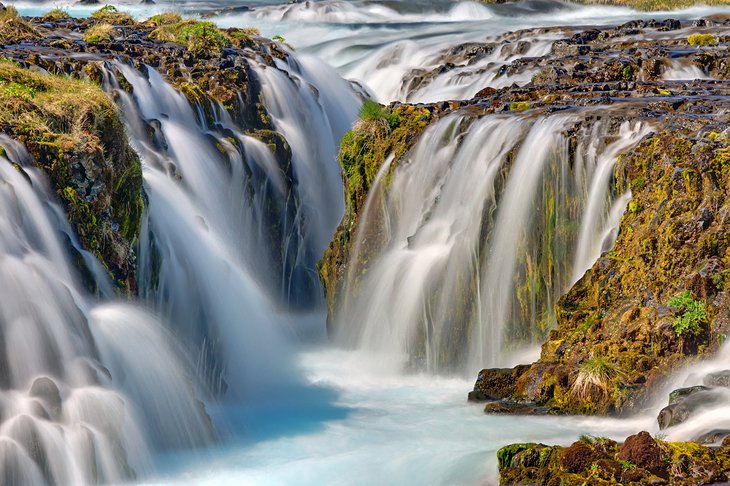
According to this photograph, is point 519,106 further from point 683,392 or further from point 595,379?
point 683,392

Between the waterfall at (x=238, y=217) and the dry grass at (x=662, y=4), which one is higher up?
the dry grass at (x=662, y=4)

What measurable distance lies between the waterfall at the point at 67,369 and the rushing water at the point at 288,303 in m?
0.03

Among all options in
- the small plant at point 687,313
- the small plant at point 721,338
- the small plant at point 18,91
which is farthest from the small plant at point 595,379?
the small plant at point 18,91

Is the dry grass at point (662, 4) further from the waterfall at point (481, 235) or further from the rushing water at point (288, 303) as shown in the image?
the waterfall at point (481, 235)

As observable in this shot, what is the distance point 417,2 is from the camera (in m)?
49.0

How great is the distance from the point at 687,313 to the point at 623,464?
13.6 feet

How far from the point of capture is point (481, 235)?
57.8 ft

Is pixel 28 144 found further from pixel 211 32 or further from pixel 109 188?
pixel 211 32

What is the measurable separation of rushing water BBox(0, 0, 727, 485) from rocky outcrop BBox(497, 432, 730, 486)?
0.66 m

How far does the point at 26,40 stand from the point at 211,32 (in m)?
4.06

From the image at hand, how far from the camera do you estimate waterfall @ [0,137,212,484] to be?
40.2 feet

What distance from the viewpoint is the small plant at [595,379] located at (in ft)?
46.0

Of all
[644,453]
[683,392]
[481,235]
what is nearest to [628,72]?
[481,235]

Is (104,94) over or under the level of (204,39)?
under
